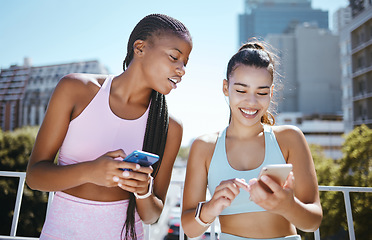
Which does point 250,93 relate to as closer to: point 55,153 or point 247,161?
point 247,161

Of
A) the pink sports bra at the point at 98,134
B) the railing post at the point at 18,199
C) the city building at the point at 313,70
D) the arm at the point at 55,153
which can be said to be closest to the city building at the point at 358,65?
the city building at the point at 313,70

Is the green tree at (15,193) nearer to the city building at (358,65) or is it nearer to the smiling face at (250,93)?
the smiling face at (250,93)

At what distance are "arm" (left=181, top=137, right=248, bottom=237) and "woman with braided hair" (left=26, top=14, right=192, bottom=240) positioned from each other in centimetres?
16

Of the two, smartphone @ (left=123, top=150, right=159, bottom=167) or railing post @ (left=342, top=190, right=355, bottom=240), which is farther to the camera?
railing post @ (left=342, top=190, right=355, bottom=240)

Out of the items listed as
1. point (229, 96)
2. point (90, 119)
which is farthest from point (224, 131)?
point (90, 119)

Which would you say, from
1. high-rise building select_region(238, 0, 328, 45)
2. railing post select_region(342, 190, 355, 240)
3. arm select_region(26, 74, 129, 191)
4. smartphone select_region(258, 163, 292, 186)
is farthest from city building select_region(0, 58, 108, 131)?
high-rise building select_region(238, 0, 328, 45)

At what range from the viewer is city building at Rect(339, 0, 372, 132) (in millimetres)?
34219

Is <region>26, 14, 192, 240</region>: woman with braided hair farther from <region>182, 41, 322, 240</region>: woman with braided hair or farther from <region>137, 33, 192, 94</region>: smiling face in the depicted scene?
<region>182, 41, 322, 240</region>: woman with braided hair

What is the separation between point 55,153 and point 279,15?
12938cm

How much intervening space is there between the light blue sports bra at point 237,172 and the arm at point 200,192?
0.13ft

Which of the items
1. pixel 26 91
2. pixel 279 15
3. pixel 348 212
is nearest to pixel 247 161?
pixel 348 212

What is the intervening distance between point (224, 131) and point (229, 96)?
23 cm

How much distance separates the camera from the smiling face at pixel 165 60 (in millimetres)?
1594

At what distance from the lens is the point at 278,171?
1.11m
